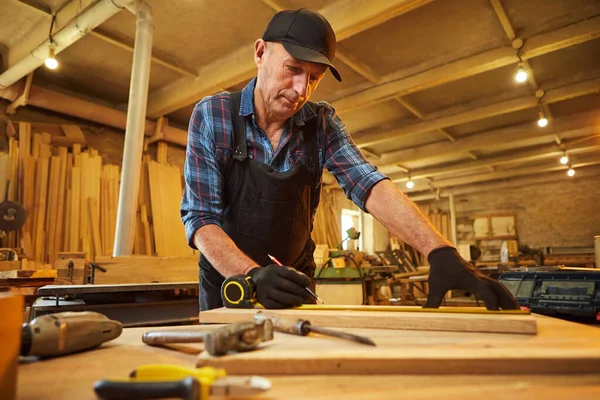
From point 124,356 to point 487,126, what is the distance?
29.3 feet

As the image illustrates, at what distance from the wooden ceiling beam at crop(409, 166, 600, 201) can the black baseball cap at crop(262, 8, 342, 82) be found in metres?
12.4

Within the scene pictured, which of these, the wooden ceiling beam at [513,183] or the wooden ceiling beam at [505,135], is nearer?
the wooden ceiling beam at [505,135]

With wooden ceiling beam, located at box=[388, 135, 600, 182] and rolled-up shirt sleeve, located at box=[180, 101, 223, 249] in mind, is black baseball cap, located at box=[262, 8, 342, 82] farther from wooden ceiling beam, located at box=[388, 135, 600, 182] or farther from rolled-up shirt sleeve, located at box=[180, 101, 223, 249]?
wooden ceiling beam, located at box=[388, 135, 600, 182]

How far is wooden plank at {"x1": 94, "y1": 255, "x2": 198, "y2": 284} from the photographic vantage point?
10.9ft

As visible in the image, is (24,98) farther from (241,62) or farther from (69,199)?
(241,62)

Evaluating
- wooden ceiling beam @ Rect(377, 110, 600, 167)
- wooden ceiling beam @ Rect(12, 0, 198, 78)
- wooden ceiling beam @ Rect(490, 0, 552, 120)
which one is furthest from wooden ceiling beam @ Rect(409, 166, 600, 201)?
wooden ceiling beam @ Rect(12, 0, 198, 78)

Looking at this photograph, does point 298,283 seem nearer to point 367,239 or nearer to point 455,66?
point 455,66

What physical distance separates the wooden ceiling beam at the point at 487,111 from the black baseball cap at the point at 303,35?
6.08m

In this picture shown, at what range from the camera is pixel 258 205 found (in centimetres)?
182

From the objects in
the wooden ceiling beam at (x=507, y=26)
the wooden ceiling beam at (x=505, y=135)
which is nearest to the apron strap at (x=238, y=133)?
the wooden ceiling beam at (x=507, y=26)

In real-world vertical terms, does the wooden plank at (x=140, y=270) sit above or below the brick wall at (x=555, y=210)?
below

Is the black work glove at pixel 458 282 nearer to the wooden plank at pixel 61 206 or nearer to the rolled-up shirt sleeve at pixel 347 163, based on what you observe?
A: the rolled-up shirt sleeve at pixel 347 163

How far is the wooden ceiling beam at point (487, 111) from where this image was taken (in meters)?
6.22

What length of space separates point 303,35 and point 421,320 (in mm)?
1216
